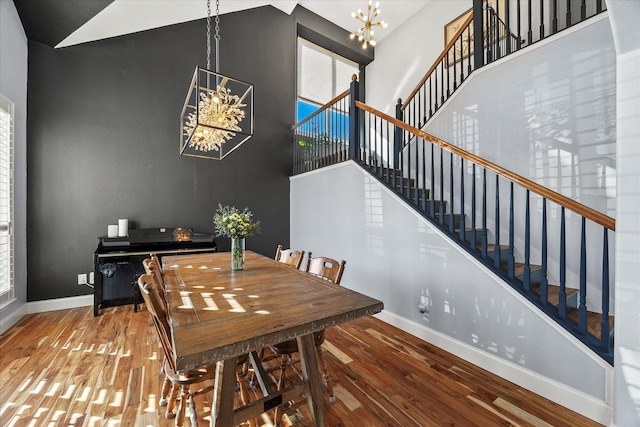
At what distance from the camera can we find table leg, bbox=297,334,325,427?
150 cm

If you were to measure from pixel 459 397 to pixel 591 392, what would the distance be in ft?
2.54

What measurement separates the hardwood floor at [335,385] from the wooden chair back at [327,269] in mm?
776

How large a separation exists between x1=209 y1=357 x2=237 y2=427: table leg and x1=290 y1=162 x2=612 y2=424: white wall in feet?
6.64

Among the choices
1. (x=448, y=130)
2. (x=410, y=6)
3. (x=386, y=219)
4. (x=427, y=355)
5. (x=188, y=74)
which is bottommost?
(x=427, y=355)

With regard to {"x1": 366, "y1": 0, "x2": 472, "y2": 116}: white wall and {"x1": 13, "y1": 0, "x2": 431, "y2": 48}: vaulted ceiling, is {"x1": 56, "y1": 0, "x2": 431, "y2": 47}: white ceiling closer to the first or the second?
{"x1": 13, "y1": 0, "x2": 431, "y2": 48}: vaulted ceiling

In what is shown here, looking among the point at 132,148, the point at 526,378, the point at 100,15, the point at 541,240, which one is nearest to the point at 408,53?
the point at 541,240

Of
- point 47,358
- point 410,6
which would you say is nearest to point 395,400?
point 47,358

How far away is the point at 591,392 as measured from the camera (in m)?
1.73

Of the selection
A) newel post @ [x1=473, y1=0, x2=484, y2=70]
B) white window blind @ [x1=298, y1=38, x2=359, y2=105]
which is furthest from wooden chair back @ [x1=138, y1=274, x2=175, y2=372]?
white window blind @ [x1=298, y1=38, x2=359, y2=105]

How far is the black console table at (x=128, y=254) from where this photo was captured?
3309 millimetres

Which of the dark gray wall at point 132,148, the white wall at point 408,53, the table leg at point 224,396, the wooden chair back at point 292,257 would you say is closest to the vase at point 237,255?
the wooden chair back at point 292,257

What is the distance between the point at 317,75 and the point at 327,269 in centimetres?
542

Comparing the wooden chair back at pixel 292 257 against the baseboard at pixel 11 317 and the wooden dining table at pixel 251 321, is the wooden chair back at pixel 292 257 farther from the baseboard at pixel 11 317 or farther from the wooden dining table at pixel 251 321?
the baseboard at pixel 11 317

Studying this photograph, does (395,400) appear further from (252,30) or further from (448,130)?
(252,30)
